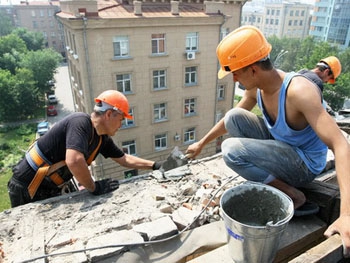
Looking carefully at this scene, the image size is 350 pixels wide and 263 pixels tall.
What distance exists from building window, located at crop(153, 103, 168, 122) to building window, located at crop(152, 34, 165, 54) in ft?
8.31

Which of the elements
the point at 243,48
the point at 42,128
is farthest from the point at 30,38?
the point at 243,48

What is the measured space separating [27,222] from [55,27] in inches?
2029

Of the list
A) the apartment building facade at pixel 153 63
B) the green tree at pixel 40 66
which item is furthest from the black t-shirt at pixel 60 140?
the green tree at pixel 40 66

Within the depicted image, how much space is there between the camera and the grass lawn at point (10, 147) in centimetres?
1479

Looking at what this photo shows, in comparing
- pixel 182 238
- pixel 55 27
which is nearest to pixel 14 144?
pixel 182 238

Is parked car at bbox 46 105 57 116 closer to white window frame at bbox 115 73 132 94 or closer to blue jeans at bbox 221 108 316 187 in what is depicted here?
white window frame at bbox 115 73 132 94

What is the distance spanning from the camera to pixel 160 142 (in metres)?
14.1

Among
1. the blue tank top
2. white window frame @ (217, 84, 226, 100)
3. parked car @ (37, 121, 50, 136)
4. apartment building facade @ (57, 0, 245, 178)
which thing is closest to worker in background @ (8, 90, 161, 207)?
the blue tank top

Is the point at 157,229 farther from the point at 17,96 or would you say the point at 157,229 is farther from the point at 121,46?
the point at 17,96

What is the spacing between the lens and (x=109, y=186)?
3.18 metres

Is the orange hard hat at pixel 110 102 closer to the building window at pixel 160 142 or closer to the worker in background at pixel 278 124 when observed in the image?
the worker in background at pixel 278 124

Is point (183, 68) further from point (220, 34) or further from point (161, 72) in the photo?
point (220, 34)

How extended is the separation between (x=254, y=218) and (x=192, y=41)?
38.2ft

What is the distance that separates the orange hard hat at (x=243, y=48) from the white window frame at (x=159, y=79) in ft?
34.9
